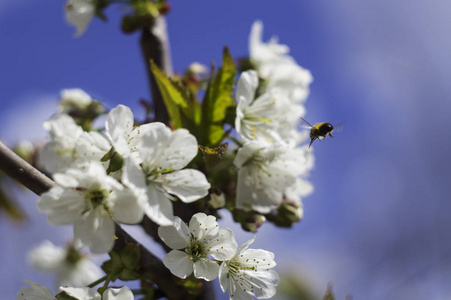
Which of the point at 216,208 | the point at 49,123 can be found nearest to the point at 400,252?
the point at 216,208

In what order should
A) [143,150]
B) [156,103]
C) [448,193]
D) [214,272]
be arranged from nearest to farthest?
1. [143,150]
2. [214,272]
3. [156,103]
4. [448,193]

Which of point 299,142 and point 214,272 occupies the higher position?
point 299,142

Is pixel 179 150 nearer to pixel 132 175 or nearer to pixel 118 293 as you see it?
pixel 132 175

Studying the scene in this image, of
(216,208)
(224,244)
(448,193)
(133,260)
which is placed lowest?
(133,260)

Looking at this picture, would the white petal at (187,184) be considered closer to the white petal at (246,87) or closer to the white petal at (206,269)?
the white petal at (206,269)

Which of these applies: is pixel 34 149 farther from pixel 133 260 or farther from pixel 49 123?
pixel 133 260

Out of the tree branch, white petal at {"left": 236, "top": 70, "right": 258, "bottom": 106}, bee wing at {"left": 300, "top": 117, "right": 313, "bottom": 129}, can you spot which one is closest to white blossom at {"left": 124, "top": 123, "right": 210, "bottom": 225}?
white petal at {"left": 236, "top": 70, "right": 258, "bottom": 106}

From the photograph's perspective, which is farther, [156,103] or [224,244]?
[156,103]

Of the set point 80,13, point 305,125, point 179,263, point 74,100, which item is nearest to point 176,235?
→ point 179,263
